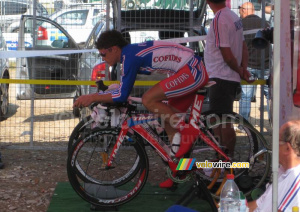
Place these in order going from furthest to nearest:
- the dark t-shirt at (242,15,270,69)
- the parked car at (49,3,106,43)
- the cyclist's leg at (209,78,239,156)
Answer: the parked car at (49,3,106,43) < the dark t-shirt at (242,15,270,69) < the cyclist's leg at (209,78,239,156)

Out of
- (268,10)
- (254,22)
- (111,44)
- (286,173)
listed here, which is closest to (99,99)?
(111,44)

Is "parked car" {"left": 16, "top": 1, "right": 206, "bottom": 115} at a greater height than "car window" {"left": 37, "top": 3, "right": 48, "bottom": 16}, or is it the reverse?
"car window" {"left": 37, "top": 3, "right": 48, "bottom": 16}

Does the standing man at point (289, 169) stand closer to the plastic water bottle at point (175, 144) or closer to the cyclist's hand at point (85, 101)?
the plastic water bottle at point (175, 144)

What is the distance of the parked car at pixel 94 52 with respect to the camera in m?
8.99

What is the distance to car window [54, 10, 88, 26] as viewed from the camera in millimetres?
9492

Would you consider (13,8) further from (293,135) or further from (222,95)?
(293,135)

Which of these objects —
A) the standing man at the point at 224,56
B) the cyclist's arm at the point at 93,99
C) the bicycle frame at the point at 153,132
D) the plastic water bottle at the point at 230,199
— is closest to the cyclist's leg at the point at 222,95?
the standing man at the point at 224,56

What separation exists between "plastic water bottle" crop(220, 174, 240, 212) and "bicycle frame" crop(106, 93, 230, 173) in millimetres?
2061

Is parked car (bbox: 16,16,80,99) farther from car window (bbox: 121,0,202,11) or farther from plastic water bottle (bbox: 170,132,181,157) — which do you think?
plastic water bottle (bbox: 170,132,181,157)

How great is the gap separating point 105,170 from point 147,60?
3.81ft

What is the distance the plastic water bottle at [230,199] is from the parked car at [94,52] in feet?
15.3

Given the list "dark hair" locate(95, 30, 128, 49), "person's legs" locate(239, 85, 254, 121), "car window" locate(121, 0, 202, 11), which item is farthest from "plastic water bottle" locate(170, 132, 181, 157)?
"car window" locate(121, 0, 202, 11)

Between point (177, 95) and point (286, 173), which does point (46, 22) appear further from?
point (286, 173)

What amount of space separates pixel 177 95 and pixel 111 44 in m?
0.77
